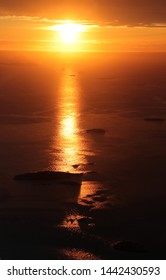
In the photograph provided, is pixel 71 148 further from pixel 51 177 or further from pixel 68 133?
pixel 51 177

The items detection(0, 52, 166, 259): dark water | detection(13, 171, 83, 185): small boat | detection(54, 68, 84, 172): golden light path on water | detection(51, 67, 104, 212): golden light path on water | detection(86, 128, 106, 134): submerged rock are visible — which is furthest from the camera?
detection(86, 128, 106, 134): submerged rock

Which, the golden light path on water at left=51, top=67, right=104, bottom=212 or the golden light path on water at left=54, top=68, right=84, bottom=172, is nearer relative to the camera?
the golden light path on water at left=51, top=67, right=104, bottom=212

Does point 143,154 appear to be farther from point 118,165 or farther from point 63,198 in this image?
point 63,198

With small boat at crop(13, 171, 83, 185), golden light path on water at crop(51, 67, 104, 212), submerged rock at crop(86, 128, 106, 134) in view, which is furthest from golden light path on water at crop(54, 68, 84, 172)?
small boat at crop(13, 171, 83, 185)

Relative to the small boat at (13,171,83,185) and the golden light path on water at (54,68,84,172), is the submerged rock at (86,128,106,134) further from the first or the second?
the small boat at (13,171,83,185)

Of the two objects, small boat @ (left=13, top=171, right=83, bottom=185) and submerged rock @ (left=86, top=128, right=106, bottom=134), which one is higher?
submerged rock @ (left=86, top=128, right=106, bottom=134)

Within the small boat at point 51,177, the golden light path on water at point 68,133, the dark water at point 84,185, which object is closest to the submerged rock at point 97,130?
the dark water at point 84,185

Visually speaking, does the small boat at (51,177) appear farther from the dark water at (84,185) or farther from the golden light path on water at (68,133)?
the golden light path on water at (68,133)

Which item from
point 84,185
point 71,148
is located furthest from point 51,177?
point 71,148

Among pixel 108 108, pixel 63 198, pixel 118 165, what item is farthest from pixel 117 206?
pixel 108 108
